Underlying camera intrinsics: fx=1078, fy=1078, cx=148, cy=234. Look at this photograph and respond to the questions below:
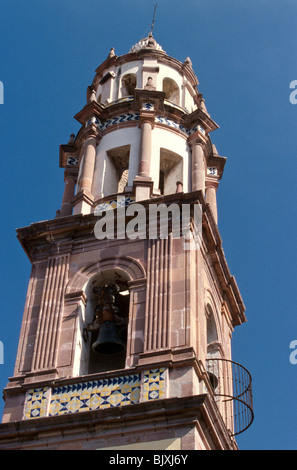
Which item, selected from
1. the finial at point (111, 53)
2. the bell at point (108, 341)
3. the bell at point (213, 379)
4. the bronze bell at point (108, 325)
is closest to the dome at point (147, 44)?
the finial at point (111, 53)

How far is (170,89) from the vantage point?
98.5 ft

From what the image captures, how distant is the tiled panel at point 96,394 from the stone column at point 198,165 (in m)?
6.41

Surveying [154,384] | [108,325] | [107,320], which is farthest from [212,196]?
[154,384]

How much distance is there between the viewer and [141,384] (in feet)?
68.5

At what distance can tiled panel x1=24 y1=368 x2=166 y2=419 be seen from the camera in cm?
2078

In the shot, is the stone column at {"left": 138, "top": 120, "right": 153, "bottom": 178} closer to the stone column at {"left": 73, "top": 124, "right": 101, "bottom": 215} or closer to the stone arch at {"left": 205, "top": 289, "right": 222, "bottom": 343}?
the stone column at {"left": 73, "top": 124, "right": 101, "bottom": 215}

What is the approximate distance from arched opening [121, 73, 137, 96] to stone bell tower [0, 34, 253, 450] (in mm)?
30

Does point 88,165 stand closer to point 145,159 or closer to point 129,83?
point 145,159

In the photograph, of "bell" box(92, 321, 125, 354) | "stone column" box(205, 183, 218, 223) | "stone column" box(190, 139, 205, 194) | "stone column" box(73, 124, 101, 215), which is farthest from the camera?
"stone column" box(205, 183, 218, 223)

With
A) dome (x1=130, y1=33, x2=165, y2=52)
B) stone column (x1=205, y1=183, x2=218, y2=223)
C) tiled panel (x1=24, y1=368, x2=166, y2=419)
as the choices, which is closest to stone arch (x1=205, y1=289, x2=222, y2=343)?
stone column (x1=205, y1=183, x2=218, y2=223)

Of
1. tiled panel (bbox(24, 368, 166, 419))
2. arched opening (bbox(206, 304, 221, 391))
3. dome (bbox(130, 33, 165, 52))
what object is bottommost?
tiled panel (bbox(24, 368, 166, 419))
